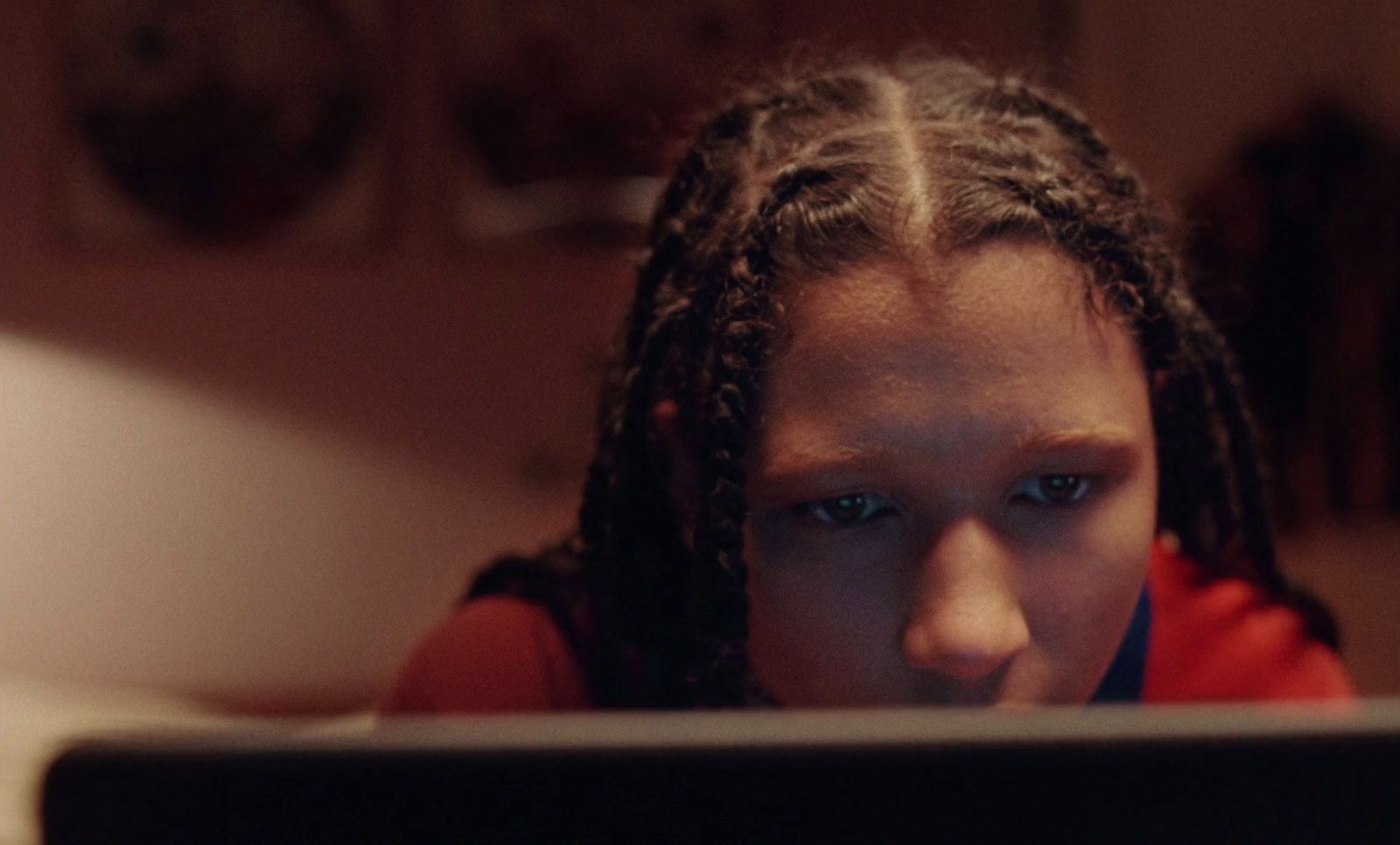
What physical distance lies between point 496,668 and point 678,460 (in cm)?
23

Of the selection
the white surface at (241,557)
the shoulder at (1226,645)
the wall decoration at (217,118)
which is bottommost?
the white surface at (241,557)

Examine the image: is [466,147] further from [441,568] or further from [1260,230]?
[1260,230]

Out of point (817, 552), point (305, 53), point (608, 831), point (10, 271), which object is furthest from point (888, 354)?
point (10, 271)

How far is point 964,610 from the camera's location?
488 mm

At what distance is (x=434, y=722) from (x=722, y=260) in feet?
1.49

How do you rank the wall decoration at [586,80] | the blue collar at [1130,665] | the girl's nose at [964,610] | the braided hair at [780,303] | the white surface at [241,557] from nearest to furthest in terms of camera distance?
the girl's nose at [964,610] < the braided hair at [780,303] < the blue collar at [1130,665] < the white surface at [241,557] < the wall decoration at [586,80]

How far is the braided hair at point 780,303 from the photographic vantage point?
1.92 ft

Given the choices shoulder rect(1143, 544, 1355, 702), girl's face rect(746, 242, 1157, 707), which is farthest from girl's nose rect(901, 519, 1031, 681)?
shoulder rect(1143, 544, 1355, 702)

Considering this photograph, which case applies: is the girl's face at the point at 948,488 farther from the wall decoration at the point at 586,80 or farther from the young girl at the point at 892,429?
the wall decoration at the point at 586,80

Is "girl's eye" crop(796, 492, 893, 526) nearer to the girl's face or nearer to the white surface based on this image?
the girl's face

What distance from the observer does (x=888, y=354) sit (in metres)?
0.53

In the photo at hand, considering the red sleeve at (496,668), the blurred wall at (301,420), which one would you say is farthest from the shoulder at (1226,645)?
the blurred wall at (301,420)

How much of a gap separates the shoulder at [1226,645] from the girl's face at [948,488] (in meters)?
0.31

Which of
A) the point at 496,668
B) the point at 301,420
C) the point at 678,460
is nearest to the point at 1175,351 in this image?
the point at 678,460
